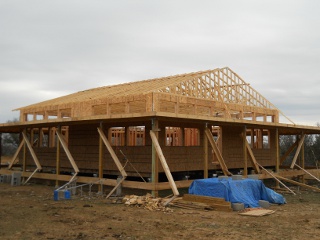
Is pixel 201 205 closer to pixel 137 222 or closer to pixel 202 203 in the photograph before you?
pixel 202 203

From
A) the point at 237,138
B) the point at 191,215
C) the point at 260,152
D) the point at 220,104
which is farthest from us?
the point at 260,152

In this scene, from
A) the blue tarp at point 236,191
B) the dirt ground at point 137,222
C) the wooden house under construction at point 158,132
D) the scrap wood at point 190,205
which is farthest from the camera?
the wooden house under construction at point 158,132

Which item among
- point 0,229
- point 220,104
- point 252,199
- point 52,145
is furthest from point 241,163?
point 0,229

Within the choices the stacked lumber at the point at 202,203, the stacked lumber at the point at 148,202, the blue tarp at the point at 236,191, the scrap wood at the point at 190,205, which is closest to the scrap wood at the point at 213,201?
the stacked lumber at the point at 202,203

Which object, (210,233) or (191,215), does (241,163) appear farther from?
(210,233)

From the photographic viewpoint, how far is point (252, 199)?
1260 cm

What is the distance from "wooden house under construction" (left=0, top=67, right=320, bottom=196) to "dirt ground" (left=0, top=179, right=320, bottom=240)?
2.71m

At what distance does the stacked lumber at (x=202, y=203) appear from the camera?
455 inches

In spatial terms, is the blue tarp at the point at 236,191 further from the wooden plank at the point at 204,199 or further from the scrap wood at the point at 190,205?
the scrap wood at the point at 190,205

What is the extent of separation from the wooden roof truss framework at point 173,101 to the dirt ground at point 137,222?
4278 millimetres

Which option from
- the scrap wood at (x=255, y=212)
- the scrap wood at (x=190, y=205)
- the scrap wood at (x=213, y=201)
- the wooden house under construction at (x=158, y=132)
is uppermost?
the wooden house under construction at (x=158, y=132)

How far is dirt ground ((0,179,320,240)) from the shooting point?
8.23 meters

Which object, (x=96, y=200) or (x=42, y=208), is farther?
(x=96, y=200)

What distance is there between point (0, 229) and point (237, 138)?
13556 millimetres
